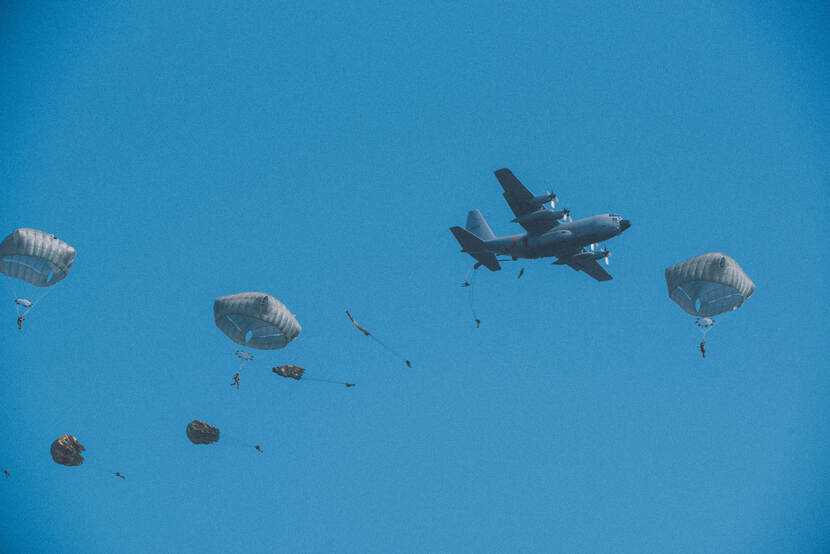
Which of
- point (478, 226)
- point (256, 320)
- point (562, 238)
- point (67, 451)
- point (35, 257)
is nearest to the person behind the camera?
point (67, 451)

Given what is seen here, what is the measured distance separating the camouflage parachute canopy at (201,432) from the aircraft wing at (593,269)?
32690mm

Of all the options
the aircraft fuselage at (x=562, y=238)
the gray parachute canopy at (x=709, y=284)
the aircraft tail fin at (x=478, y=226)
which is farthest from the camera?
the aircraft tail fin at (x=478, y=226)

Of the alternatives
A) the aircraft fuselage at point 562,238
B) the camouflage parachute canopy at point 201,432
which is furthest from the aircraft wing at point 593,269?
the camouflage parachute canopy at point 201,432

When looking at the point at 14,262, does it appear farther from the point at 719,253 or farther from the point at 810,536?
the point at 810,536

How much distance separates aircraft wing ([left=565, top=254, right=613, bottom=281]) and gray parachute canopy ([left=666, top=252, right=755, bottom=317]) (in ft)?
30.5

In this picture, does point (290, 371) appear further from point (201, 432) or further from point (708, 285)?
point (708, 285)

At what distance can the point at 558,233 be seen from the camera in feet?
174

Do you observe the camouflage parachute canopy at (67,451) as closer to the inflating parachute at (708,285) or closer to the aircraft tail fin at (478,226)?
the aircraft tail fin at (478,226)

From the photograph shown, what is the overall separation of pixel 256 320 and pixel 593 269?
30975 mm

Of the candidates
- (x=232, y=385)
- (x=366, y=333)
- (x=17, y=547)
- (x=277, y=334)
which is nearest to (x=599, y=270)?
(x=366, y=333)

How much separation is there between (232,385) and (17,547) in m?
126

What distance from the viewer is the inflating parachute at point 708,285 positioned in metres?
46.3

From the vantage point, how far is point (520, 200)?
5397cm

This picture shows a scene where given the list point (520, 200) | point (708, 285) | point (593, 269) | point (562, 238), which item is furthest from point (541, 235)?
point (708, 285)
